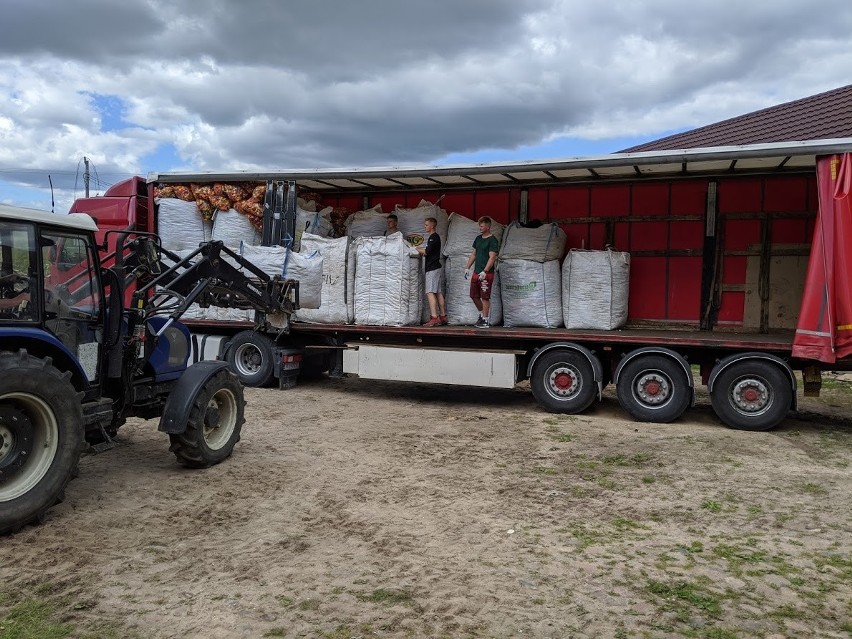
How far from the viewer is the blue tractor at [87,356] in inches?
165

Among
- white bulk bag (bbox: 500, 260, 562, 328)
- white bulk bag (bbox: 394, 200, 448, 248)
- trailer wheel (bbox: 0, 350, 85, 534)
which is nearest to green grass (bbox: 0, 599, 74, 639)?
trailer wheel (bbox: 0, 350, 85, 534)

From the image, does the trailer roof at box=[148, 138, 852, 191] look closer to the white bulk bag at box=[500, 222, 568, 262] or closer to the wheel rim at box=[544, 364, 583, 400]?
the white bulk bag at box=[500, 222, 568, 262]

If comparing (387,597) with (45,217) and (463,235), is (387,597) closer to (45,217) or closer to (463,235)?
(45,217)

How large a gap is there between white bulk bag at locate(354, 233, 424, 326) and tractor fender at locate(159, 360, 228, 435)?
3861 millimetres

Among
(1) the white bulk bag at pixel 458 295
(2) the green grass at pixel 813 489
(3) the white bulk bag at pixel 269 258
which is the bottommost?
(2) the green grass at pixel 813 489

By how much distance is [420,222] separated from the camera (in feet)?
33.6

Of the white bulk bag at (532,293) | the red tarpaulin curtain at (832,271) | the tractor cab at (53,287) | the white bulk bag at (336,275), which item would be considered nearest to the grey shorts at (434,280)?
the white bulk bag at (532,293)

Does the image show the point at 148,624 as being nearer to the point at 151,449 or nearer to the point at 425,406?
the point at 151,449

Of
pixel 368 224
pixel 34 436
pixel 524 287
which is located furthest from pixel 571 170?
pixel 34 436

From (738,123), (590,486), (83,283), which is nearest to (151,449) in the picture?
(83,283)

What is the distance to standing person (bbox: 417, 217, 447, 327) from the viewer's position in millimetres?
9477

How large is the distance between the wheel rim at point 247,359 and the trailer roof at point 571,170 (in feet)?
8.12

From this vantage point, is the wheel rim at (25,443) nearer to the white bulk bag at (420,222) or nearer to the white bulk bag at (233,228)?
the white bulk bag at (233,228)

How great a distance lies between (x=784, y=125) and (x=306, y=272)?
882 centimetres
